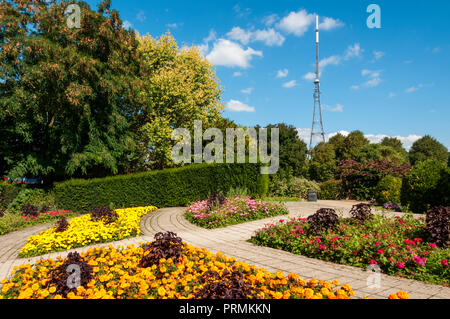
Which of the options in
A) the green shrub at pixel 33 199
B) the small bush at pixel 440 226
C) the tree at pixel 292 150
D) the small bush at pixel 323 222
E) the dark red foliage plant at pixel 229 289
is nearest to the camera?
the dark red foliage plant at pixel 229 289

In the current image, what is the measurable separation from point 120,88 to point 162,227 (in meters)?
7.75

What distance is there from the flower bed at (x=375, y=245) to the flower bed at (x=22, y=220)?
7.78 metres

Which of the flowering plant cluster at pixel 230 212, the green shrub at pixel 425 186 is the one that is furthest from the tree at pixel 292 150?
the flowering plant cluster at pixel 230 212

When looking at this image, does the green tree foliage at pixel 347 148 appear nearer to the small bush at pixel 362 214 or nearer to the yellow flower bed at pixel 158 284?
the small bush at pixel 362 214

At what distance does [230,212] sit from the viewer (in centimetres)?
865

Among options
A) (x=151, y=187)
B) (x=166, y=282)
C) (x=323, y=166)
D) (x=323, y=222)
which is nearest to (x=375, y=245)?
(x=323, y=222)

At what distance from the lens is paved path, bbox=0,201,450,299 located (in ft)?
11.4

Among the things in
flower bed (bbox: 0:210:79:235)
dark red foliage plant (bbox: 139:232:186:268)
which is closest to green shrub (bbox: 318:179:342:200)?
flower bed (bbox: 0:210:79:235)

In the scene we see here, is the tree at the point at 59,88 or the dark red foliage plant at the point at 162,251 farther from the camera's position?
the tree at the point at 59,88

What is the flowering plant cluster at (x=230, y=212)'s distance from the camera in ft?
26.9

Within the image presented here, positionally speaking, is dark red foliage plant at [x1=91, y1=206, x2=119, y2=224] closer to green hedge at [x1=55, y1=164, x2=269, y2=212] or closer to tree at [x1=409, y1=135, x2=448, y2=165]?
green hedge at [x1=55, y1=164, x2=269, y2=212]

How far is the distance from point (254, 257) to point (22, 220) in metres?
8.63

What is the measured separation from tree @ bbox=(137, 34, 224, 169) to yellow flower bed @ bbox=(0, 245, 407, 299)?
39.2ft

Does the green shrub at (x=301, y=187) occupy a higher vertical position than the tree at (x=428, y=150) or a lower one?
lower
